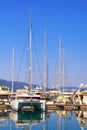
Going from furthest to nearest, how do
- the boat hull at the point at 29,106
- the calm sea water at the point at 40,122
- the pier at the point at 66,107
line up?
the pier at the point at 66,107
the boat hull at the point at 29,106
the calm sea water at the point at 40,122

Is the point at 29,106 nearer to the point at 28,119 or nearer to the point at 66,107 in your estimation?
the point at 28,119

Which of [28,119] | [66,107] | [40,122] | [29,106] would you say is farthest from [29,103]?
[40,122]

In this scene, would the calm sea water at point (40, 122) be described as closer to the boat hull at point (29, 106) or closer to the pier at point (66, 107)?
the boat hull at point (29, 106)

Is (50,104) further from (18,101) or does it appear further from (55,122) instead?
(55,122)

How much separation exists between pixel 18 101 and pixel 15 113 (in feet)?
6.65

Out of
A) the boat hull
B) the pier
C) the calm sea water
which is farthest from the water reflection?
the pier

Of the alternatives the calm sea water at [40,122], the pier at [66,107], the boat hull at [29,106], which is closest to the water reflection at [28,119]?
the calm sea water at [40,122]

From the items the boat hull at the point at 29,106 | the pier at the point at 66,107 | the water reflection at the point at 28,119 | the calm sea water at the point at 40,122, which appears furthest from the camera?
the pier at the point at 66,107

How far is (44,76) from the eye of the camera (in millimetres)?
86688

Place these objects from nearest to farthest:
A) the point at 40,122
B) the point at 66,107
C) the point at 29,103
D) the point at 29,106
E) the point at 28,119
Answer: the point at 40,122, the point at 28,119, the point at 29,103, the point at 29,106, the point at 66,107

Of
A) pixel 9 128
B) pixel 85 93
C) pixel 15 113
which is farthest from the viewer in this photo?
pixel 85 93

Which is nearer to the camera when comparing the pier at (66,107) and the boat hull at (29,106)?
the boat hull at (29,106)

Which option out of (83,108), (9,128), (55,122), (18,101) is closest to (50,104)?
(83,108)

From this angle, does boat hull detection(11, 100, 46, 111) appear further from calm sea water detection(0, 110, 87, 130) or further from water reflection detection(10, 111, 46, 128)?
calm sea water detection(0, 110, 87, 130)
